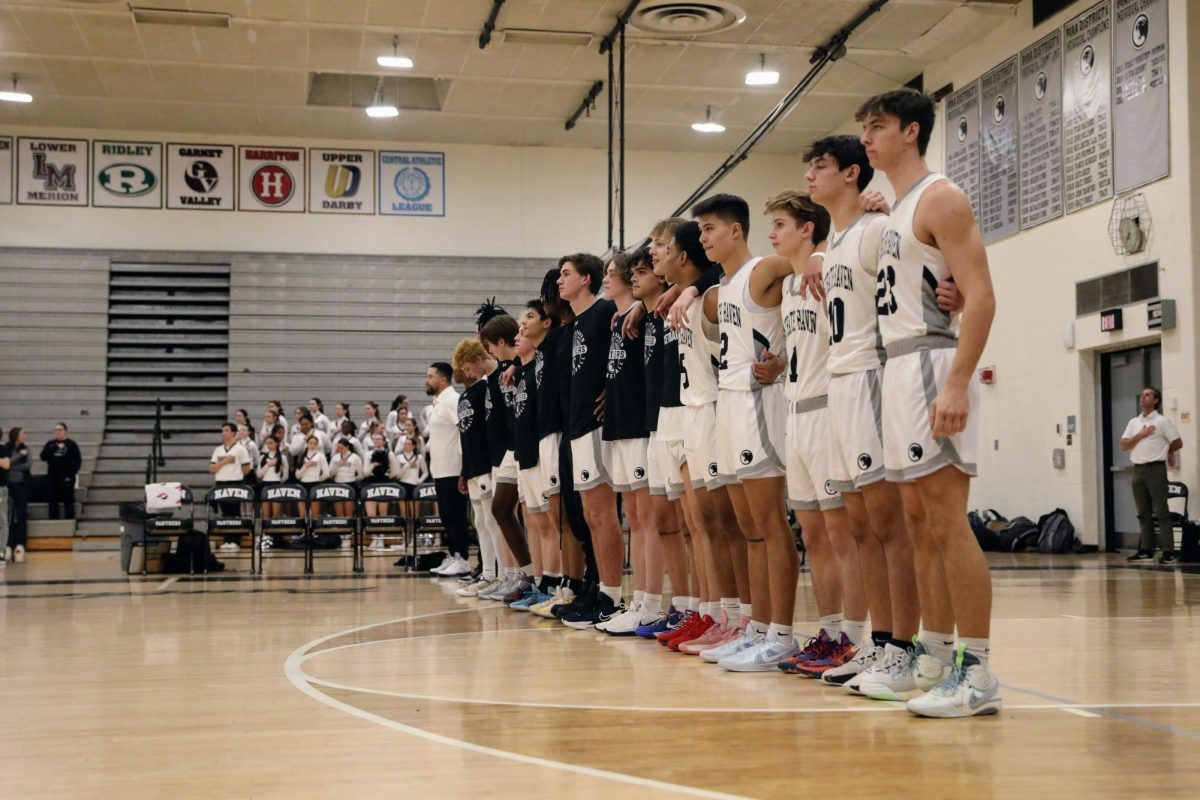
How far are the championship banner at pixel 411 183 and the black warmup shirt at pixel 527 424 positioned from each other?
562 inches

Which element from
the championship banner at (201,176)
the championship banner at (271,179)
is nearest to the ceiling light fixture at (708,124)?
the championship banner at (271,179)

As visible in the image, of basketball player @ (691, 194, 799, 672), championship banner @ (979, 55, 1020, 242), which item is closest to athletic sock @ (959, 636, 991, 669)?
basketball player @ (691, 194, 799, 672)

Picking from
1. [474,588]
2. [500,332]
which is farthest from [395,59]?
[474,588]

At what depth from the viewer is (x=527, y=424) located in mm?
7371

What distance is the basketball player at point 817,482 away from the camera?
4.46 metres

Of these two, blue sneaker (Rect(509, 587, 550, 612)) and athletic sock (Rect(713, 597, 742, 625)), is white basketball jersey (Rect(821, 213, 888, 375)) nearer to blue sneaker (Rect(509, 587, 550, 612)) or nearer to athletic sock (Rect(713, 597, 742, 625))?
athletic sock (Rect(713, 597, 742, 625))

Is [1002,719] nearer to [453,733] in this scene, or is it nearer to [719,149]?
[453,733]

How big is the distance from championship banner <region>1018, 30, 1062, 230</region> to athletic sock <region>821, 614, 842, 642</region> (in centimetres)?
1093

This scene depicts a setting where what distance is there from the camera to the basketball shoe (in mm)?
3584

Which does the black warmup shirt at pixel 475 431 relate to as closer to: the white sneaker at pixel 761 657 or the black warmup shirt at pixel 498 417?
the black warmup shirt at pixel 498 417

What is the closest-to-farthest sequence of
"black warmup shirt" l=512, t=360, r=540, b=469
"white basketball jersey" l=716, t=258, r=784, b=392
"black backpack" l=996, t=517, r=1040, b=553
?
"white basketball jersey" l=716, t=258, r=784, b=392, "black warmup shirt" l=512, t=360, r=540, b=469, "black backpack" l=996, t=517, r=1040, b=553

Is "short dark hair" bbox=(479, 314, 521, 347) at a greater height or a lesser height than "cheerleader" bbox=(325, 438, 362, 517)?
greater

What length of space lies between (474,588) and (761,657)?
4.26 metres

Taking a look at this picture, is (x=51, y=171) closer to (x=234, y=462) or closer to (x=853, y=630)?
(x=234, y=462)
